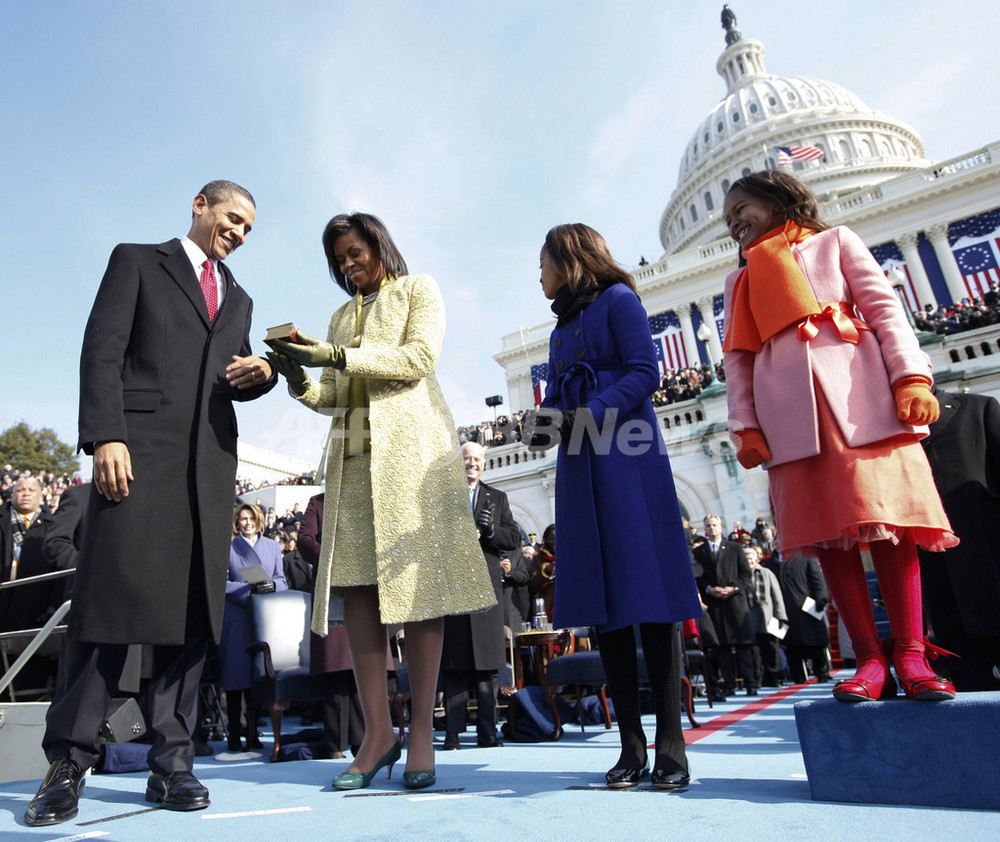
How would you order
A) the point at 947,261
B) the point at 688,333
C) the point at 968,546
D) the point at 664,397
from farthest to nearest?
the point at 688,333 → the point at 947,261 → the point at 664,397 → the point at 968,546

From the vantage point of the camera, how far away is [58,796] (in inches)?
78.3

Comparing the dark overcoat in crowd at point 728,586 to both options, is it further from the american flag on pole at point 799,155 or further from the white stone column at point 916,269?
the american flag on pole at point 799,155

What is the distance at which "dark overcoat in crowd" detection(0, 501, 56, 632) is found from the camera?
5129 mm

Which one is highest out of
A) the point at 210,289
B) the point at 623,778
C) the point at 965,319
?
the point at 965,319

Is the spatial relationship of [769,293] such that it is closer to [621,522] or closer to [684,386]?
[621,522]

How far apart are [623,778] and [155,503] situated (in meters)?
1.75

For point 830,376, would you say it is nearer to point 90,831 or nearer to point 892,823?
point 892,823

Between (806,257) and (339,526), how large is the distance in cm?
195

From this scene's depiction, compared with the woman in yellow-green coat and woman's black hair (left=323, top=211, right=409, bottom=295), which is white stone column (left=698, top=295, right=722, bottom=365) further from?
the woman in yellow-green coat

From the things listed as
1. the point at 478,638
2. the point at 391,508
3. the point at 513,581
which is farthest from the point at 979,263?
the point at 391,508

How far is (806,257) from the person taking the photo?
2.44 meters

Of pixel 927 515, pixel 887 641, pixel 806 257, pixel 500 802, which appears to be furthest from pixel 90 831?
pixel 806 257

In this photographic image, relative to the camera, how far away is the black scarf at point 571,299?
8.95 feet

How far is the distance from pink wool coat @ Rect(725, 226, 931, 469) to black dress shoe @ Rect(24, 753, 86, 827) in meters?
2.33
